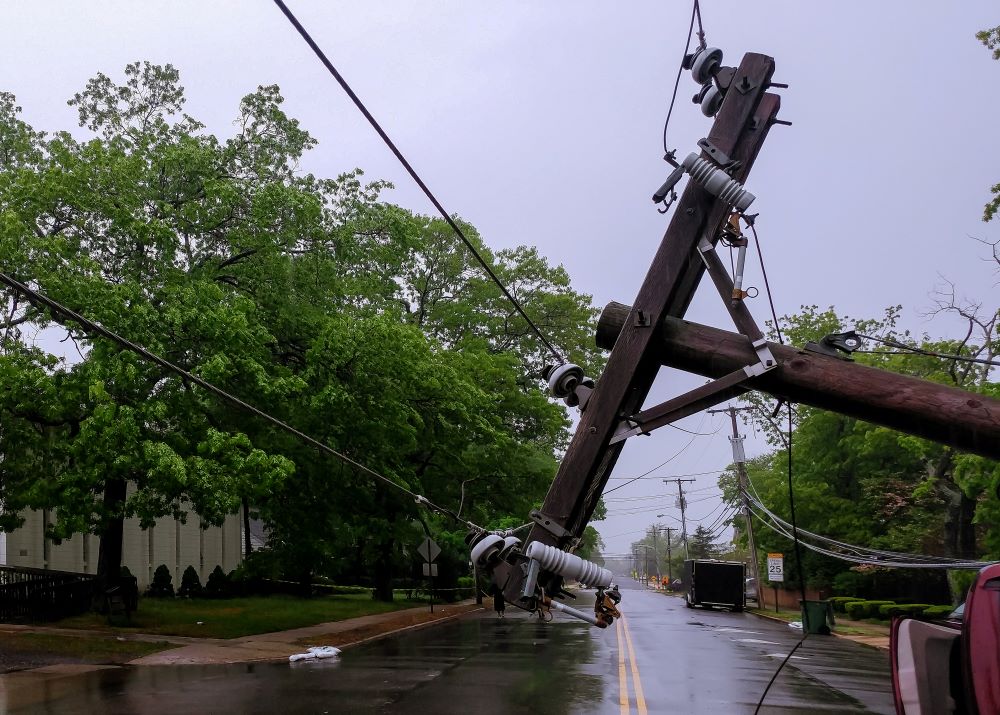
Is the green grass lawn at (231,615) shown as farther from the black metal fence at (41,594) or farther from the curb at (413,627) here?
the curb at (413,627)

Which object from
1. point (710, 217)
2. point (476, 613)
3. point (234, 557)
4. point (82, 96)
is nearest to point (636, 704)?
point (710, 217)

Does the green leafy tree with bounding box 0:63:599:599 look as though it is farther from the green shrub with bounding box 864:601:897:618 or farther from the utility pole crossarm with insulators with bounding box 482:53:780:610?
the green shrub with bounding box 864:601:897:618

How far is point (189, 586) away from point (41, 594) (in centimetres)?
1506

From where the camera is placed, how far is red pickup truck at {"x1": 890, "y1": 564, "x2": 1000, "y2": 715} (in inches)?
245

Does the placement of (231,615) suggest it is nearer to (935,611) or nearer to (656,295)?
(935,611)

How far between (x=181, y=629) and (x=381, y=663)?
820 cm

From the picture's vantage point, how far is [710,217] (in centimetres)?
706

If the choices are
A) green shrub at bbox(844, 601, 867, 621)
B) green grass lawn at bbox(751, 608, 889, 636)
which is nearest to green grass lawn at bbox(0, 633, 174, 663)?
green grass lawn at bbox(751, 608, 889, 636)

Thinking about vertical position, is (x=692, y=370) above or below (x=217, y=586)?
above

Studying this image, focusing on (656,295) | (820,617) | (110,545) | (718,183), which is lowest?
(820,617)

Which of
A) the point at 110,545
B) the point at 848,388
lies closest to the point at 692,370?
the point at 848,388

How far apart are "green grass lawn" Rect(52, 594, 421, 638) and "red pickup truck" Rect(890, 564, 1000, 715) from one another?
782 inches

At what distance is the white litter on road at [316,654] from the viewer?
63.3 ft

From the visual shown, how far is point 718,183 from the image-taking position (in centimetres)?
673
